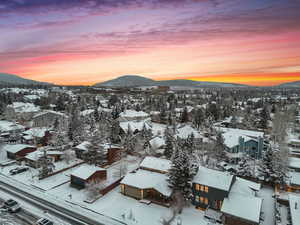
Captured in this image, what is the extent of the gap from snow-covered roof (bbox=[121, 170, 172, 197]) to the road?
5505mm

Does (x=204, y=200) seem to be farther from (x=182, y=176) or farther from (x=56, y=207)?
(x=56, y=207)

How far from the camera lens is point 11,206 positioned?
74.7 feet

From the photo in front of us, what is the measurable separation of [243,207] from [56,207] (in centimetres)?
2152

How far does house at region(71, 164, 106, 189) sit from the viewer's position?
28000 millimetres

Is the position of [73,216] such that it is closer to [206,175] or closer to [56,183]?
[56,183]

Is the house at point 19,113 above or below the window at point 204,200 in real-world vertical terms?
above

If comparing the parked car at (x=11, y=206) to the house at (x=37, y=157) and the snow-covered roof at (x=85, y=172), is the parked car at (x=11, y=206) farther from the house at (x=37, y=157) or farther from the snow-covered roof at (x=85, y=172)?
the house at (x=37, y=157)

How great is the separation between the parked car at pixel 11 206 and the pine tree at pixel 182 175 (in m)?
18.5

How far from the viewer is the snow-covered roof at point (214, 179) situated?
76.2 feet

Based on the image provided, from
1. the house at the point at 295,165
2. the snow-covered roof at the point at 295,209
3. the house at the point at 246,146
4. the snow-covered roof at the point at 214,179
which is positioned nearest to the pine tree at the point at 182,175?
the snow-covered roof at the point at 214,179

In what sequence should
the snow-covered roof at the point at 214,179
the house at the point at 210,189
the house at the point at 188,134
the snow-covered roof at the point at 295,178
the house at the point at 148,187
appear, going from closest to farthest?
1. the house at the point at 210,189
2. the snow-covered roof at the point at 214,179
3. the house at the point at 148,187
4. the snow-covered roof at the point at 295,178
5. the house at the point at 188,134

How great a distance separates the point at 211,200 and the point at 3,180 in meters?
30.7

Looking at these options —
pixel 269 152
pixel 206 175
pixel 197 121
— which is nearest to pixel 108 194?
pixel 206 175

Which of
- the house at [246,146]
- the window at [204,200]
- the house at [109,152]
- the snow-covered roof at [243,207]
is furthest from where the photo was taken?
the house at [246,146]
